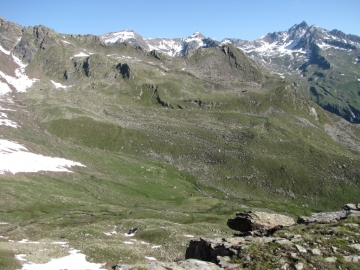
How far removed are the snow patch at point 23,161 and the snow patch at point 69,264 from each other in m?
71.5

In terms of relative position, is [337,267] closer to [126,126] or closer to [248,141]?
[248,141]

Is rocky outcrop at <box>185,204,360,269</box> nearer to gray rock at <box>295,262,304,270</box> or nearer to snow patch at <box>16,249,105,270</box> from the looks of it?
gray rock at <box>295,262,304,270</box>

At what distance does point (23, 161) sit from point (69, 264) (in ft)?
286

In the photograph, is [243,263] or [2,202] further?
[2,202]

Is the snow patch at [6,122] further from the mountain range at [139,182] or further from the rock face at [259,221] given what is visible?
the rock face at [259,221]

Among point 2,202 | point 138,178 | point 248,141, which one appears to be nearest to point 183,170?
point 138,178

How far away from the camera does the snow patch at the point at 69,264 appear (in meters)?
33.8

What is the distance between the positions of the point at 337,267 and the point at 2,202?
82.2 meters

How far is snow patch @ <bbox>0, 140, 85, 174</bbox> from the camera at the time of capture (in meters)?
102

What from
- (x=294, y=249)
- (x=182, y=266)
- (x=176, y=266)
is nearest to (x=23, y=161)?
(x=176, y=266)

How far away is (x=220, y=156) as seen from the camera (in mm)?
162000

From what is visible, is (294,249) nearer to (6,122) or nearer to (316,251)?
(316,251)

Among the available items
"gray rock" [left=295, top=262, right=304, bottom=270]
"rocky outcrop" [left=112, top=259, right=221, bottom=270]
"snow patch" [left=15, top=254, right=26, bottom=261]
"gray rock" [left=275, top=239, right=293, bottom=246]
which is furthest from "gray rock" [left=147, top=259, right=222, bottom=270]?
"snow patch" [left=15, top=254, right=26, bottom=261]

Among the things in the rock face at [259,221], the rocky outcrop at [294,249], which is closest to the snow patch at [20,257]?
the rocky outcrop at [294,249]
